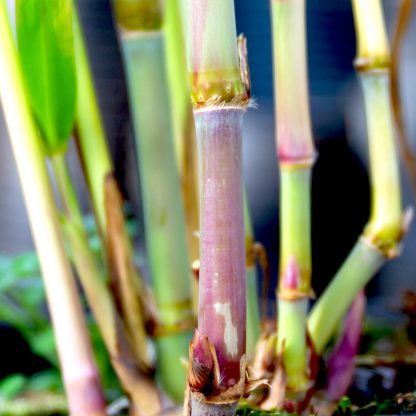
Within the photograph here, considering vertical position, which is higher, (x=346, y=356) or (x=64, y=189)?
(x=64, y=189)

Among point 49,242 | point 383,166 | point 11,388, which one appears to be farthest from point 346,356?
point 11,388

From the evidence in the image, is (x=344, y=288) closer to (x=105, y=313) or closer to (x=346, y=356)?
(x=346, y=356)

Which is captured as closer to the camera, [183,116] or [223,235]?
[223,235]

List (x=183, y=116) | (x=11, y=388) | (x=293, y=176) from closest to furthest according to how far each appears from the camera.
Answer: (x=293, y=176) → (x=183, y=116) → (x=11, y=388)

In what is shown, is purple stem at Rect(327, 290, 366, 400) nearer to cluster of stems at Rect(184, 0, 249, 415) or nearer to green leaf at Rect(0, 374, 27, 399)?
cluster of stems at Rect(184, 0, 249, 415)

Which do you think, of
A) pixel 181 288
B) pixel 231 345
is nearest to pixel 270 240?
pixel 181 288

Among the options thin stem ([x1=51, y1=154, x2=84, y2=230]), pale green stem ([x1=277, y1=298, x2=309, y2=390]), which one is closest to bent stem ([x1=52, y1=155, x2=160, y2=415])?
thin stem ([x1=51, y1=154, x2=84, y2=230])
